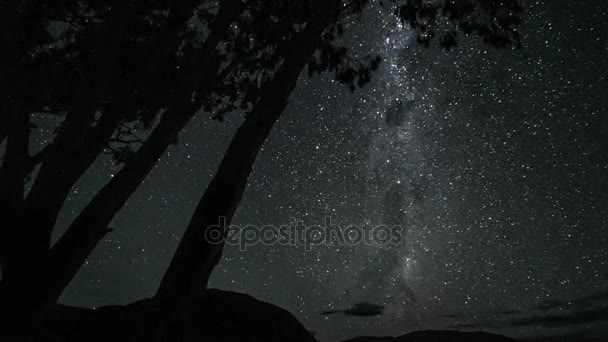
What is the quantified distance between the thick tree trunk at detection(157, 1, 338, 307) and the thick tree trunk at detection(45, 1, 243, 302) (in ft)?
3.01

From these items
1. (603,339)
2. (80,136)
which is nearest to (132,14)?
(80,136)

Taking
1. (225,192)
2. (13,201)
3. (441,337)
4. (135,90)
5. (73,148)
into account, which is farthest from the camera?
(441,337)

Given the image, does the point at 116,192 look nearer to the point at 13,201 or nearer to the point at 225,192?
the point at 225,192

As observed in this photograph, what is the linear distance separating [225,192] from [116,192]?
1313 millimetres

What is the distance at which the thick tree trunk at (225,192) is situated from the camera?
19.4ft

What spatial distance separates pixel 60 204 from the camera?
644cm

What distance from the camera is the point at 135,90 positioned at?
30.5 ft

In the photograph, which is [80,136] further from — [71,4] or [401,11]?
[401,11]

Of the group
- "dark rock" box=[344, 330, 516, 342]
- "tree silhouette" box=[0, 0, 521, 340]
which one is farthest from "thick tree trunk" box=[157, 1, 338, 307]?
"dark rock" box=[344, 330, 516, 342]

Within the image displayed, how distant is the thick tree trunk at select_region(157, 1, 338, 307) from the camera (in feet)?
19.4

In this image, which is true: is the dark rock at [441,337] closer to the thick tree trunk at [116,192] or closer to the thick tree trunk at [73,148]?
the thick tree trunk at [116,192]

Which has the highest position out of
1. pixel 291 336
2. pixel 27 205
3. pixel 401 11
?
pixel 401 11

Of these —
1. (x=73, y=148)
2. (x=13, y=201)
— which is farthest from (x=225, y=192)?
(x=13, y=201)

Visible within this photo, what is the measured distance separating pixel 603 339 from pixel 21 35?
188 feet
